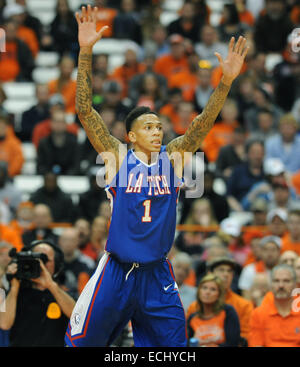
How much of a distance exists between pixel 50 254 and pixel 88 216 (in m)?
4.32

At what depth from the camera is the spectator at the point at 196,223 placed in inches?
448

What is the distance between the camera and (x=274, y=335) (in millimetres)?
8344

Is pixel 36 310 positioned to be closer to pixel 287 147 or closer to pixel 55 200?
pixel 55 200

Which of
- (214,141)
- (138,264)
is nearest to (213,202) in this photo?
(214,141)

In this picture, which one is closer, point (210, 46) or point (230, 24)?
point (210, 46)

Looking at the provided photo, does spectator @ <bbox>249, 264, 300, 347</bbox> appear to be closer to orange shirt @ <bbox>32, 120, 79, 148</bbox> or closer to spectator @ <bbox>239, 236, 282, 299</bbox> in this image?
spectator @ <bbox>239, 236, 282, 299</bbox>

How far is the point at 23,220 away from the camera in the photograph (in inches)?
455

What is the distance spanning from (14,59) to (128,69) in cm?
199

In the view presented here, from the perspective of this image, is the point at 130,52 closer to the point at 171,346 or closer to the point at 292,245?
the point at 292,245

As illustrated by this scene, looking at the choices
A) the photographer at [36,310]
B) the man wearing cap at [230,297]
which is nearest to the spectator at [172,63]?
the man wearing cap at [230,297]

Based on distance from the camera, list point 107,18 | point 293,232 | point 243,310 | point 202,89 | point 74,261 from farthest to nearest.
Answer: point 107,18 → point 202,89 → point 293,232 → point 74,261 → point 243,310

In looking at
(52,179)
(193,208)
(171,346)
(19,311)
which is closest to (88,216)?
(52,179)

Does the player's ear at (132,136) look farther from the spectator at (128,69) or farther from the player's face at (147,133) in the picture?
the spectator at (128,69)

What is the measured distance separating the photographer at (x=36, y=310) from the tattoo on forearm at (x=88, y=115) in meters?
1.37
